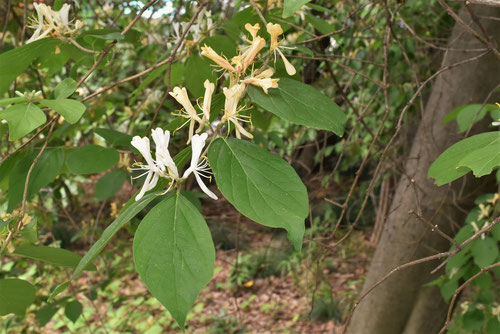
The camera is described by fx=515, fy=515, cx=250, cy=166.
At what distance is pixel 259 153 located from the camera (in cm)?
70

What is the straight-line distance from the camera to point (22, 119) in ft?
2.55

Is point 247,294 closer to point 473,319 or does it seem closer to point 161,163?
point 473,319

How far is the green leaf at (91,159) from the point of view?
3.86 ft

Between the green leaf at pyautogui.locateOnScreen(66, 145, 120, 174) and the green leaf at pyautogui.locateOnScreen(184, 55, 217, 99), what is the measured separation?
240 millimetres

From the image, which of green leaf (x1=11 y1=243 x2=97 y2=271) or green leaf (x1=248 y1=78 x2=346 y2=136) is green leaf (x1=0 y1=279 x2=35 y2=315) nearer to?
green leaf (x1=11 y1=243 x2=97 y2=271)

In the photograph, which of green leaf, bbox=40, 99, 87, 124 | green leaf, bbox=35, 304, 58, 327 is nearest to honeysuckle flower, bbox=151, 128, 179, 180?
green leaf, bbox=40, 99, 87, 124

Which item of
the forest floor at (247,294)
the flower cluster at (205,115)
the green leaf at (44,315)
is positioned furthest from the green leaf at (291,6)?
the forest floor at (247,294)

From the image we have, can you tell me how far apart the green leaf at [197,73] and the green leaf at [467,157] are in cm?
63

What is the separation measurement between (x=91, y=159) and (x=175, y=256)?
2.27 feet

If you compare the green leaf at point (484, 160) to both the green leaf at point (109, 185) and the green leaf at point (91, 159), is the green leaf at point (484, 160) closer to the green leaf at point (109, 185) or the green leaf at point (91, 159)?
the green leaf at point (91, 159)

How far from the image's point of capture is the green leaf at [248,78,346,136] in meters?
0.72

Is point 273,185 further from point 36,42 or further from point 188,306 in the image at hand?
point 36,42

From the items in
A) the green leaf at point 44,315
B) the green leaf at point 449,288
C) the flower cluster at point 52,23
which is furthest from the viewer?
the green leaf at point 44,315

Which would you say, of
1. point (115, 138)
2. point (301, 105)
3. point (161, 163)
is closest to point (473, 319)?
point (115, 138)
